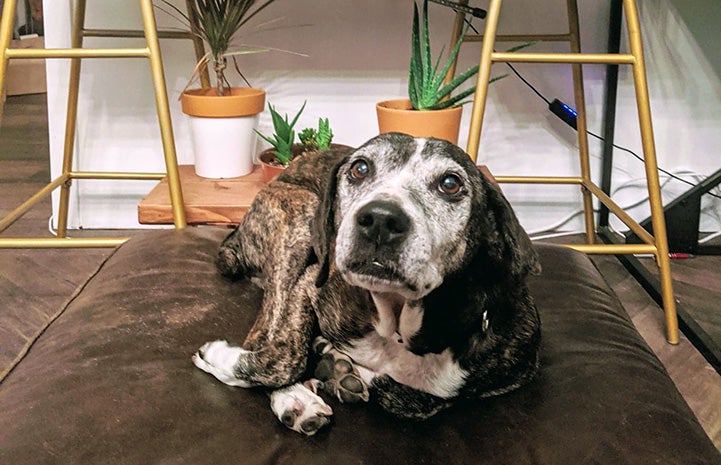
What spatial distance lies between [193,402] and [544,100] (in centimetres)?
A: 189

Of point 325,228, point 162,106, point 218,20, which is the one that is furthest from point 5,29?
point 325,228

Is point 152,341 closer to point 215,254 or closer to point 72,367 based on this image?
point 72,367

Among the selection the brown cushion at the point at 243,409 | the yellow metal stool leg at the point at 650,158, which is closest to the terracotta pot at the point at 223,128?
the brown cushion at the point at 243,409

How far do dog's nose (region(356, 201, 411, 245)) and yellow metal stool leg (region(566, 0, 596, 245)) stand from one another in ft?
5.07

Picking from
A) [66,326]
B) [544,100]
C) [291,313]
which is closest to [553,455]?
[291,313]

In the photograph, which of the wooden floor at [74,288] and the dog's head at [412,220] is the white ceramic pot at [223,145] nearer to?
the wooden floor at [74,288]

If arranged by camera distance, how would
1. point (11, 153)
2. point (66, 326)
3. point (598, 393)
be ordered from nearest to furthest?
point (598, 393), point (66, 326), point (11, 153)

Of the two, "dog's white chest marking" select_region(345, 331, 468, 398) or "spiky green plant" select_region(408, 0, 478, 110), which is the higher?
"spiky green plant" select_region(408, 0, 478, 110)

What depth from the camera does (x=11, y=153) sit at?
145 inches

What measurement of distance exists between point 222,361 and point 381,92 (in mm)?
1613

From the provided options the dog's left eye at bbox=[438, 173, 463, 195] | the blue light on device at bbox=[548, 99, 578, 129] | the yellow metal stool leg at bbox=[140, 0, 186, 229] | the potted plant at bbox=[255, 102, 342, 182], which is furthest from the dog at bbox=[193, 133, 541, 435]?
the blue light on device at bbox=[548, 99, 578, 129]

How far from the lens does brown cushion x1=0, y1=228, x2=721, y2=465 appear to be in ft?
3.17

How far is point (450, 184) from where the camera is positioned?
1.06 m

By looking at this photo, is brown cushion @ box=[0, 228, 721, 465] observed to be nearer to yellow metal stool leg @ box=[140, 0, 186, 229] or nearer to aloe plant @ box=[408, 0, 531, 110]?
yellow metal stool leg @ box=[140, 0, 186, 229]
